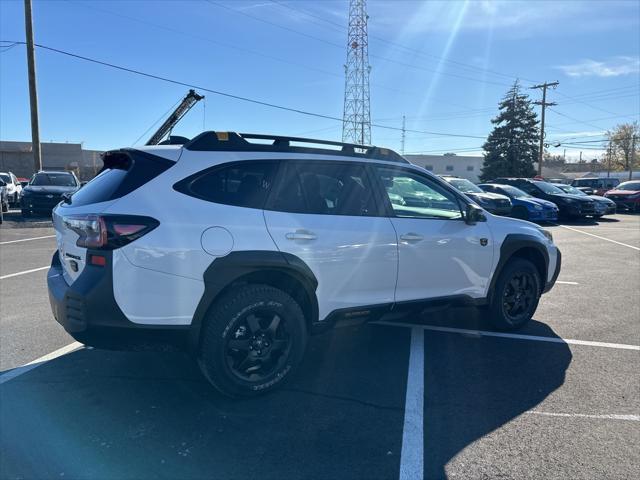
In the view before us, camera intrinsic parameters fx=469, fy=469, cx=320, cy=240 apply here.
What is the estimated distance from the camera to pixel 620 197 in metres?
23.9

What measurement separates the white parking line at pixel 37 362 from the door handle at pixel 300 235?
250 cm

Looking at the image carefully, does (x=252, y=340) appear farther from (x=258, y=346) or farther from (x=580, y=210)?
(x=580, y=210)

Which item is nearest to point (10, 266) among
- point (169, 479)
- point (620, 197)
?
point (169, 479)

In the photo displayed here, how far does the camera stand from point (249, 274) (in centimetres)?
336

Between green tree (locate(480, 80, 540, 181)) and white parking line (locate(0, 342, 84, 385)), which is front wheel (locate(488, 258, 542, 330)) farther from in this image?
green tree (locate(480, 80, 540, 181))

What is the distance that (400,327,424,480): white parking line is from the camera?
2744 mm

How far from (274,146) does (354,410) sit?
210 centimetres

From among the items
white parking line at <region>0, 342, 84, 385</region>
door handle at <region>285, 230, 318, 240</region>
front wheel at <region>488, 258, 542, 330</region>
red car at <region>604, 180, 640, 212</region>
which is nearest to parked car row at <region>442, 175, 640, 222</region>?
red car at <region>604, 180, 640, 212</region>

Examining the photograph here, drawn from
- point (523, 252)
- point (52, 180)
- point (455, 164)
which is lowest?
point (523, 252)

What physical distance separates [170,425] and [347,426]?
1187 millimetres

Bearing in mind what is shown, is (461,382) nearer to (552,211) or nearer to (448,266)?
(448,266)

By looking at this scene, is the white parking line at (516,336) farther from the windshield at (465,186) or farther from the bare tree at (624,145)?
the bare tree at (624,145)

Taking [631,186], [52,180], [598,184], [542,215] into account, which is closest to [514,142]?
[598,184]

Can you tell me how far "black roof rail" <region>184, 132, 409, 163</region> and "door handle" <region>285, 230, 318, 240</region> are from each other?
0.70 m
